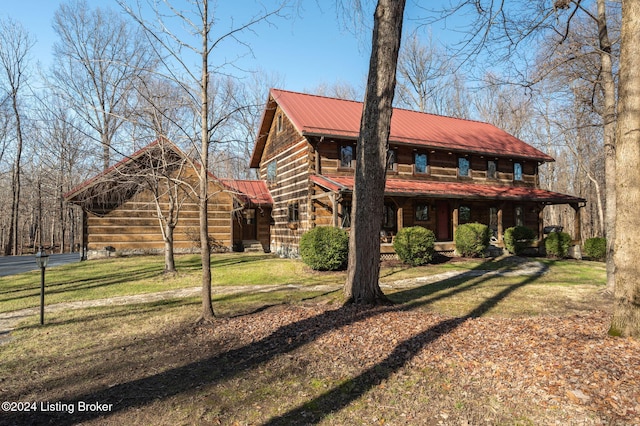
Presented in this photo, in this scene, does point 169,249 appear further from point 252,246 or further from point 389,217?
point 389,217

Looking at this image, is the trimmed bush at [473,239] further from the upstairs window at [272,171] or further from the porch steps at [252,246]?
the porch steps at [252,246]

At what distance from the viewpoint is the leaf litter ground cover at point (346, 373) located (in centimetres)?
324

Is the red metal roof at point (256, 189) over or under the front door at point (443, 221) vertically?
over

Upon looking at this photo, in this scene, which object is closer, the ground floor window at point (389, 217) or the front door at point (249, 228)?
the ground floor window at point (389, 217)

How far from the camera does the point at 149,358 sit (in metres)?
4.69

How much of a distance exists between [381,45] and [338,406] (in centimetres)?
607

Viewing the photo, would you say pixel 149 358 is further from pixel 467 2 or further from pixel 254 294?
pixel 467 2

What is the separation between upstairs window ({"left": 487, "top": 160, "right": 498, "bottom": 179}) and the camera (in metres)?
20.3

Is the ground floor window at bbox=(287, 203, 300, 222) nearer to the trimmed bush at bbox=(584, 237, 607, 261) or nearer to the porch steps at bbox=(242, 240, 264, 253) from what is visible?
the porch steps at bbox=(242, 240, 264, 253)

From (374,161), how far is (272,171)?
15.0 m

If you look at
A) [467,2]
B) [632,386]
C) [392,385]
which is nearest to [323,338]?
[392,385]

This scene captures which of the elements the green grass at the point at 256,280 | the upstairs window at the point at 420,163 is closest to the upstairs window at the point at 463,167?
the upstairs window at the point at 420,163

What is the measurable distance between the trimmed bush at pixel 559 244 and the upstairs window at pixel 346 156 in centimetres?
1034

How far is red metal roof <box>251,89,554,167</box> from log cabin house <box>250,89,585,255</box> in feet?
0.21
